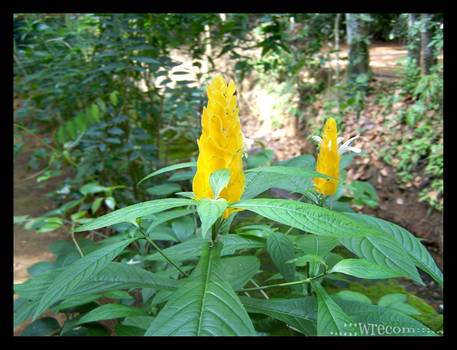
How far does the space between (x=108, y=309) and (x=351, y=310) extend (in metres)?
0.56

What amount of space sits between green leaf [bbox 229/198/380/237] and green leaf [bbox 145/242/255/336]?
151 millimetres

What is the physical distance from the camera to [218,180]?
1.78 ft

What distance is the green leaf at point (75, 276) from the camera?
56 centimetres

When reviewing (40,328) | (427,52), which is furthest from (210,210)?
(427,52)

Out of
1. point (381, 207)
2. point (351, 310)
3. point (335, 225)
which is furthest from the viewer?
point (381, 207)

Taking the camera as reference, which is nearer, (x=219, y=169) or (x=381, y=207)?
(x=219, y=169)

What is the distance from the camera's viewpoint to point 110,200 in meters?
1.98

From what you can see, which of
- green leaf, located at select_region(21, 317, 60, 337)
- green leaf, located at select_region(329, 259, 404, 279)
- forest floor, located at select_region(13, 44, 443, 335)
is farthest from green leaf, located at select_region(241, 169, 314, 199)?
forest floor, located at select_region(13, 44, 443, 335)

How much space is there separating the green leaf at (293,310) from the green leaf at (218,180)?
0.28m

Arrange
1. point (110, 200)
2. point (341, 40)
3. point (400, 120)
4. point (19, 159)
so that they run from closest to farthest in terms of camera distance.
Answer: point (110, 200), point (400, 120), point (19, 159), point (341, 40)

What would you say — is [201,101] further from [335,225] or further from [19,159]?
[19,159]

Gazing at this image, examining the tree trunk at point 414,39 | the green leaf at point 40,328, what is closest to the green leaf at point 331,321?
the green leaf at point 40,328
